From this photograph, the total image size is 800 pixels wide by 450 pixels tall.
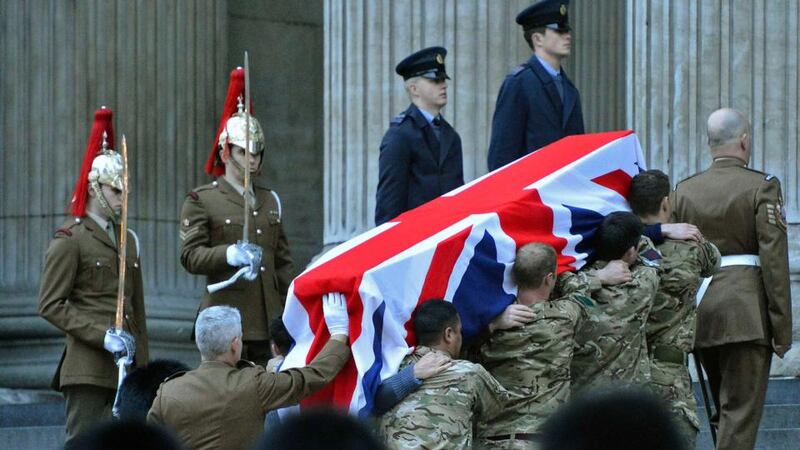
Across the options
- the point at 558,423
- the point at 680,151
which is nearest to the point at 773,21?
the point at 680,151

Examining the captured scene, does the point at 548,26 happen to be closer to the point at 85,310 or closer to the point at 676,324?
the point at 676,324

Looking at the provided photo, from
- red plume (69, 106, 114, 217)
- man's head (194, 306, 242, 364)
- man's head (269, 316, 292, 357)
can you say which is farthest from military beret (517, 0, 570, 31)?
man's head (194, 306, 242, 364)

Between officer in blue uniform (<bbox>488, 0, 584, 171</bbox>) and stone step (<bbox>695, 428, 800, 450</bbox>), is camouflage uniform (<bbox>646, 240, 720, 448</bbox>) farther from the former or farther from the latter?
stone step (<bbox>695, 428, 800, 450</bbox>)

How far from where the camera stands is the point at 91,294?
340 inches

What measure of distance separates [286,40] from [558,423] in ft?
31.3

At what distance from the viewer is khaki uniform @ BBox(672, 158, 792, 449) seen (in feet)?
26.7

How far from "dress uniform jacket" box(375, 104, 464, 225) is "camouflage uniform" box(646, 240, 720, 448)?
141 cm

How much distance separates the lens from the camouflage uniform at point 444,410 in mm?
6488

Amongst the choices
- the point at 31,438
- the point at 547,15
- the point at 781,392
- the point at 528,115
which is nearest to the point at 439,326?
the point at 528,115

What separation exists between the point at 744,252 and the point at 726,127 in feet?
1.77

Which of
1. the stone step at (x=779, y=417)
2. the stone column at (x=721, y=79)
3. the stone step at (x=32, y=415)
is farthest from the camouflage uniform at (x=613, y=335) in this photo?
the stone step at (x=32, y=415)

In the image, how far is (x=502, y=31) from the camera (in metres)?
10.7

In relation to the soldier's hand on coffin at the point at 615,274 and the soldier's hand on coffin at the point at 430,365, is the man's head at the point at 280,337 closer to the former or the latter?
the soldier's hand on coffin at the point at 430,365

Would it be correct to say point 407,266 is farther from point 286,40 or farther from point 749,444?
point 286,40
